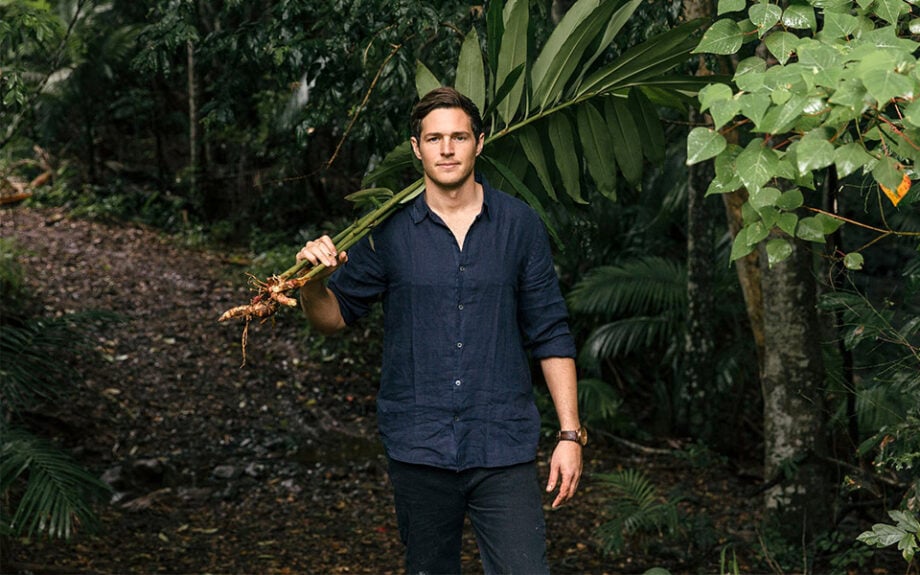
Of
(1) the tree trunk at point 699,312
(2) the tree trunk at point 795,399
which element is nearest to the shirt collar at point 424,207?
(2) the tree trunk at point 795,399

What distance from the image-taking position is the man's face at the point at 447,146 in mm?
2766

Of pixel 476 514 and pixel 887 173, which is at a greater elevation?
pixel 887 173

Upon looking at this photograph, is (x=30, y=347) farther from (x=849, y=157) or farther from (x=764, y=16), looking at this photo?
(x=849, y=157)

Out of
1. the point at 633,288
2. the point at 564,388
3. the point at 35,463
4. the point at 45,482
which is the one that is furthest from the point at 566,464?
the point at 633,288

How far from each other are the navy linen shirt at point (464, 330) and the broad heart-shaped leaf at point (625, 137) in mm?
717

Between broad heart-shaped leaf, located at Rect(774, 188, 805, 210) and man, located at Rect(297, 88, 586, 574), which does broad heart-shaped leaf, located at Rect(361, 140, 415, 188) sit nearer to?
man, located at Rect(297, 88, 586, 574)

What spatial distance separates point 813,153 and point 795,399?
3.32 meters

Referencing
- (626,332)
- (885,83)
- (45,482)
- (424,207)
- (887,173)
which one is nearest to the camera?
(885,83)

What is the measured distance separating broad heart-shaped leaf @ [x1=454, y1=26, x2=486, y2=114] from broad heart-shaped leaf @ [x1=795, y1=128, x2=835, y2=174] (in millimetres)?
1673

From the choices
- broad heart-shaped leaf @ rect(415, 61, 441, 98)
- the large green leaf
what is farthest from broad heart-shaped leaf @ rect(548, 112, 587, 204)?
broad heart-shaped leaf @ rect(415, 61, 441, 98)

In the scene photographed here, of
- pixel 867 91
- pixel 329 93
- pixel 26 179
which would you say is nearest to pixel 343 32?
pixel 329 93

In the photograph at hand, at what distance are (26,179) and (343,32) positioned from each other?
9.06 metres

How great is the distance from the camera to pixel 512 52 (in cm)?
327

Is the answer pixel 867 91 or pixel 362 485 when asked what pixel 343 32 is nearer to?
pixel 867 91
